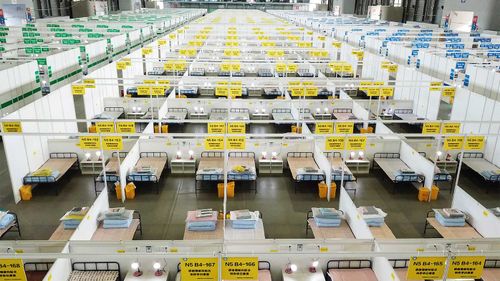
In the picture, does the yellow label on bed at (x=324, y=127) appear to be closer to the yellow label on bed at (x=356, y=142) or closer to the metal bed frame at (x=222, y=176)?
the yellow label on bed at (x=356, y=142)

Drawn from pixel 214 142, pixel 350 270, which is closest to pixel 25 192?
pixel 214 142

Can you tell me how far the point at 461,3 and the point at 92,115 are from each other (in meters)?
29.9

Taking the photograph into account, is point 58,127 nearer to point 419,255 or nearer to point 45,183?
point 45,183

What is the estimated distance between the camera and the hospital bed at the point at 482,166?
1208cm

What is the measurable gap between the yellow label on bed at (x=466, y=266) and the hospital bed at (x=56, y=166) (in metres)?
10.4

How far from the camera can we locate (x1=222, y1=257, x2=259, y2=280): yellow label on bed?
4.93m

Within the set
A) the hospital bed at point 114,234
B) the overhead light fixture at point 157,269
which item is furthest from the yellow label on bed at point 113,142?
the overhead light fixture at point 157,269

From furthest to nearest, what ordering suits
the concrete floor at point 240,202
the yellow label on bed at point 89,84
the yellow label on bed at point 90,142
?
the yellow label on bed at point 89,84 → the concrete floor at point 240,202 → the yellow label on bed at point 90,142

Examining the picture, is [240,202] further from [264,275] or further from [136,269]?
[136,269]

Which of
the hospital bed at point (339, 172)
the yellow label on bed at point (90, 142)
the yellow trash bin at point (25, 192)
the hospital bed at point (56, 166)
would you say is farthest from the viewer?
the hospital bed at point (339, 172)

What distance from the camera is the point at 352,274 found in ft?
24.5

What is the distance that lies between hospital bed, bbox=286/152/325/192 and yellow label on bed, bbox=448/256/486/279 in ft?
22.4

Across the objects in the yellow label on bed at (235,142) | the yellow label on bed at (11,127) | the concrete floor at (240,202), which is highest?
A: the yellow label on bed at (11,127)

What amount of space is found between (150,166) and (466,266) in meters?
9.27
